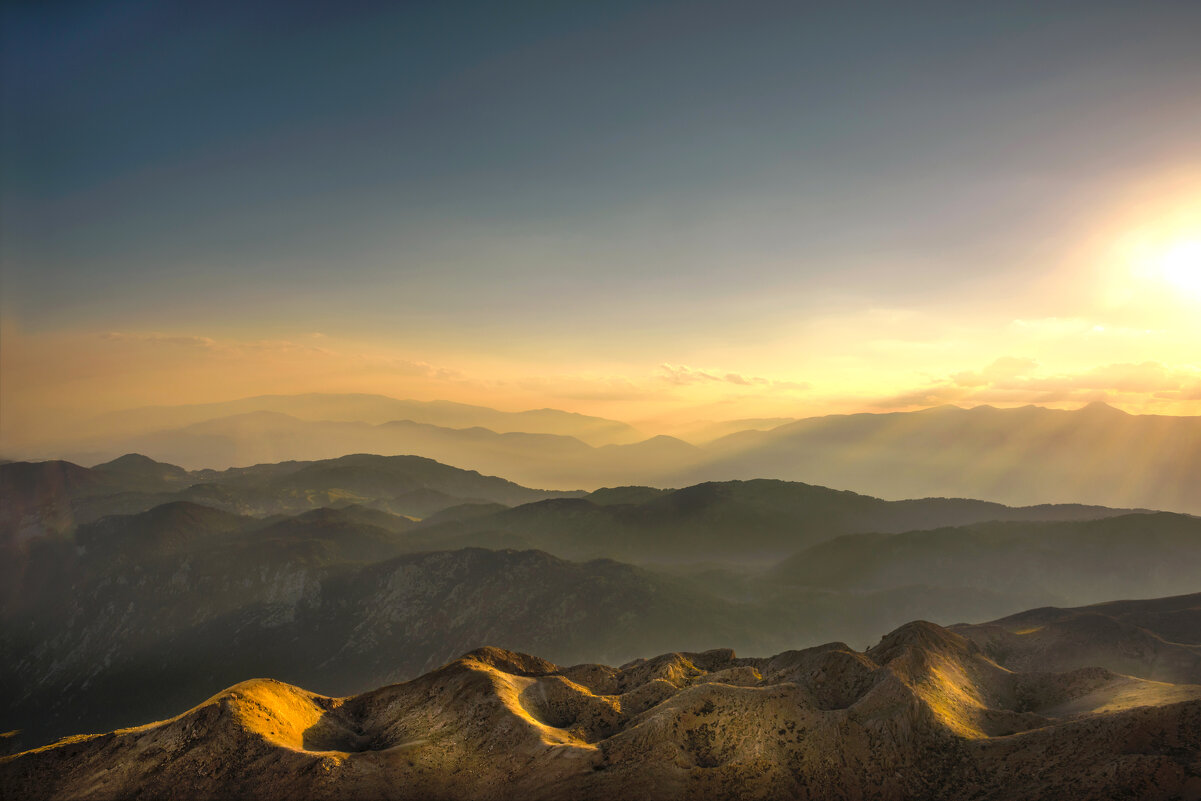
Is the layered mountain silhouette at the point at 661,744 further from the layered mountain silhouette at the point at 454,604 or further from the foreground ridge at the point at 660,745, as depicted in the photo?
the layered mountain silhouette at the point at 454,604

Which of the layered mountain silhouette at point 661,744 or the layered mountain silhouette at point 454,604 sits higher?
the layered mountain silhouette at point 661,744

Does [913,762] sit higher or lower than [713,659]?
higher

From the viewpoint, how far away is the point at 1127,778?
33.0 meters

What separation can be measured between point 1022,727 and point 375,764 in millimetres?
45195

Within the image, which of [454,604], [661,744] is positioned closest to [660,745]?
[661,744]

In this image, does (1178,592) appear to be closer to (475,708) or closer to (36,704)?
(475,708)

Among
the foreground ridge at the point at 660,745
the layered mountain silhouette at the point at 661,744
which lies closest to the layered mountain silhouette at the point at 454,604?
the layered mountain silhouette at the point at 661,744

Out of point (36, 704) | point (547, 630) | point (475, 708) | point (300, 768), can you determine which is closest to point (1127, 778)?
point (475, 708)

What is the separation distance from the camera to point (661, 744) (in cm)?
3925

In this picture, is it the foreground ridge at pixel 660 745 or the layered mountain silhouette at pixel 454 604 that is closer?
the foreground ridge at pixel 660 745

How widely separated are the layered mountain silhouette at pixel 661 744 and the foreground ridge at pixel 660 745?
0.11m

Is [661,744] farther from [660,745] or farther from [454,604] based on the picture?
[454,604]

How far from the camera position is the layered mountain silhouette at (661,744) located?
120ft

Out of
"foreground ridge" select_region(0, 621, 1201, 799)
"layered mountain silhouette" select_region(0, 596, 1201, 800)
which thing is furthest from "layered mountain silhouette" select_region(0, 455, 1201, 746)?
"foreground ridge" select_region(0, 621, 1201, 799)
